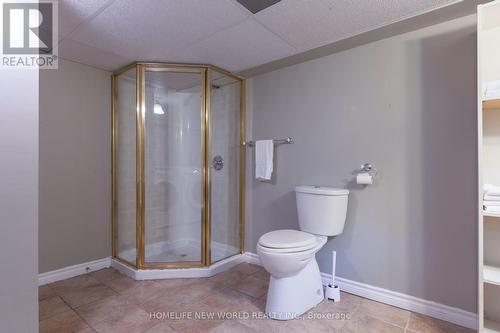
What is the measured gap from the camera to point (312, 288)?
1804 millimetres

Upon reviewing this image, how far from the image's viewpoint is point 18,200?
126 cm

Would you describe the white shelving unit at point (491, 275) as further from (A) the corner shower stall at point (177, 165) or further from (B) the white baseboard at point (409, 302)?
(A) the corner shower stall at point (177, 165)

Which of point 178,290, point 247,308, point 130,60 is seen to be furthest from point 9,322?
point 130,60

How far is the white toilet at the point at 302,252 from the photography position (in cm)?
163

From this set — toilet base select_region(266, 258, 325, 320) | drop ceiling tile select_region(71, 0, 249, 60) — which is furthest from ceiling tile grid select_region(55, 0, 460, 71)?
toilet base select_region(266, 258, 325, 320)

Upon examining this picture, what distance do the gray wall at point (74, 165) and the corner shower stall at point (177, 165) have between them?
11 centimetres

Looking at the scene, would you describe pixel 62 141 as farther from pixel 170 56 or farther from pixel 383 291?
pixel 383 291

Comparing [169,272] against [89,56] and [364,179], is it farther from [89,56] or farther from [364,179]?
[89,56]

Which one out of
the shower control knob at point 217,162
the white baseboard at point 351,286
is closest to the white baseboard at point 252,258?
the white baseboard at point 351,286

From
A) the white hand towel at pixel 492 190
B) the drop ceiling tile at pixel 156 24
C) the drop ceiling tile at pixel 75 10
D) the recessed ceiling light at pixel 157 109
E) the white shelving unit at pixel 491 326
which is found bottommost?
the white shelving unit at pixel 491 326

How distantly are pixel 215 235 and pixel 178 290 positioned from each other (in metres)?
0.64

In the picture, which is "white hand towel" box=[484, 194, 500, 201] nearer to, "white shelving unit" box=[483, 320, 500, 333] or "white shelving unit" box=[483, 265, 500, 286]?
"white shelving unit" box=[483, 265, 500, 286]

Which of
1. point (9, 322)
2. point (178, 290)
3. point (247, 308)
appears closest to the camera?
point (9, 322)

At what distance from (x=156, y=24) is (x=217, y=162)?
129 cm
